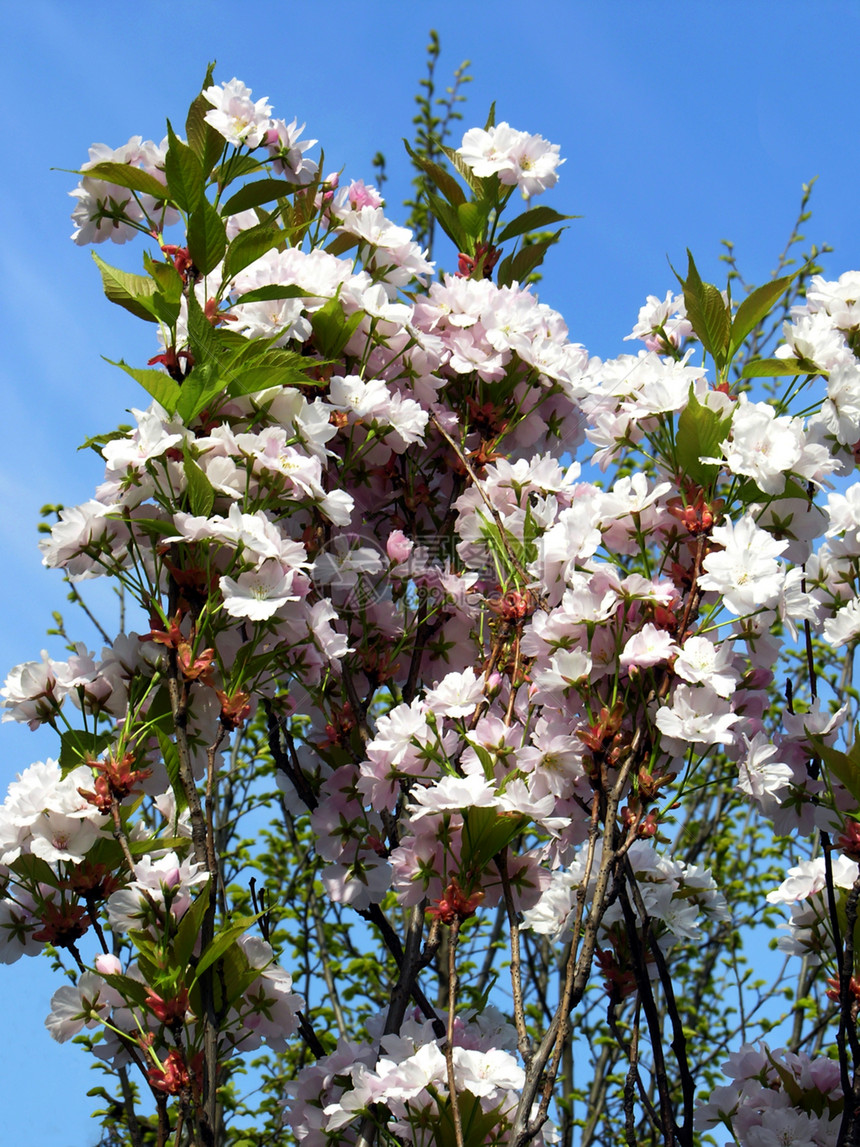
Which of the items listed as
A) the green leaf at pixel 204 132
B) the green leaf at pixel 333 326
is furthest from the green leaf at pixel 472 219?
the green leaf at pixel 204 132

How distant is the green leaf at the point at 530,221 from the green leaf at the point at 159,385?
115 centimetres

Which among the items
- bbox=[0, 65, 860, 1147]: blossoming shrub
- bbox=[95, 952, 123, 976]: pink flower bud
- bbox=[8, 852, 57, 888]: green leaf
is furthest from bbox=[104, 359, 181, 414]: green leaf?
bbox=[95, 952, 123, 976]: pink flower bud

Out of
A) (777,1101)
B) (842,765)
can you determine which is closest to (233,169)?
(842,765)

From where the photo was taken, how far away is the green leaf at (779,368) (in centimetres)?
209

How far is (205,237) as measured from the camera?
6.71ft

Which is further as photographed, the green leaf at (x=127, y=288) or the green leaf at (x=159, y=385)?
the green leaf at (x=127, y=288)

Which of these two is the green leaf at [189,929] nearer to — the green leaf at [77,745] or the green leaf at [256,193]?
the green leaf at [77,745]

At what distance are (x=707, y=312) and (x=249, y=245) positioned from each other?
899mm

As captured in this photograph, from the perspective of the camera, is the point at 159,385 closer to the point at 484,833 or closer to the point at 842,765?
the point at 484,833

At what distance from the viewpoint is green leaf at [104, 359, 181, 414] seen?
1.92m

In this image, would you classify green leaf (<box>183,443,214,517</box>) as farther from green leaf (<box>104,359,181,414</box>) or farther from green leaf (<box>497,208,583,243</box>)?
green leaf (<box>497,208,583,243</box>)

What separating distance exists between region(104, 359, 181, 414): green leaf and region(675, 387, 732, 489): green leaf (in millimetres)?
921

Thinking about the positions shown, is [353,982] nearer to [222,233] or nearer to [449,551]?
[449,551]

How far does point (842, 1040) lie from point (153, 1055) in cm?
117
